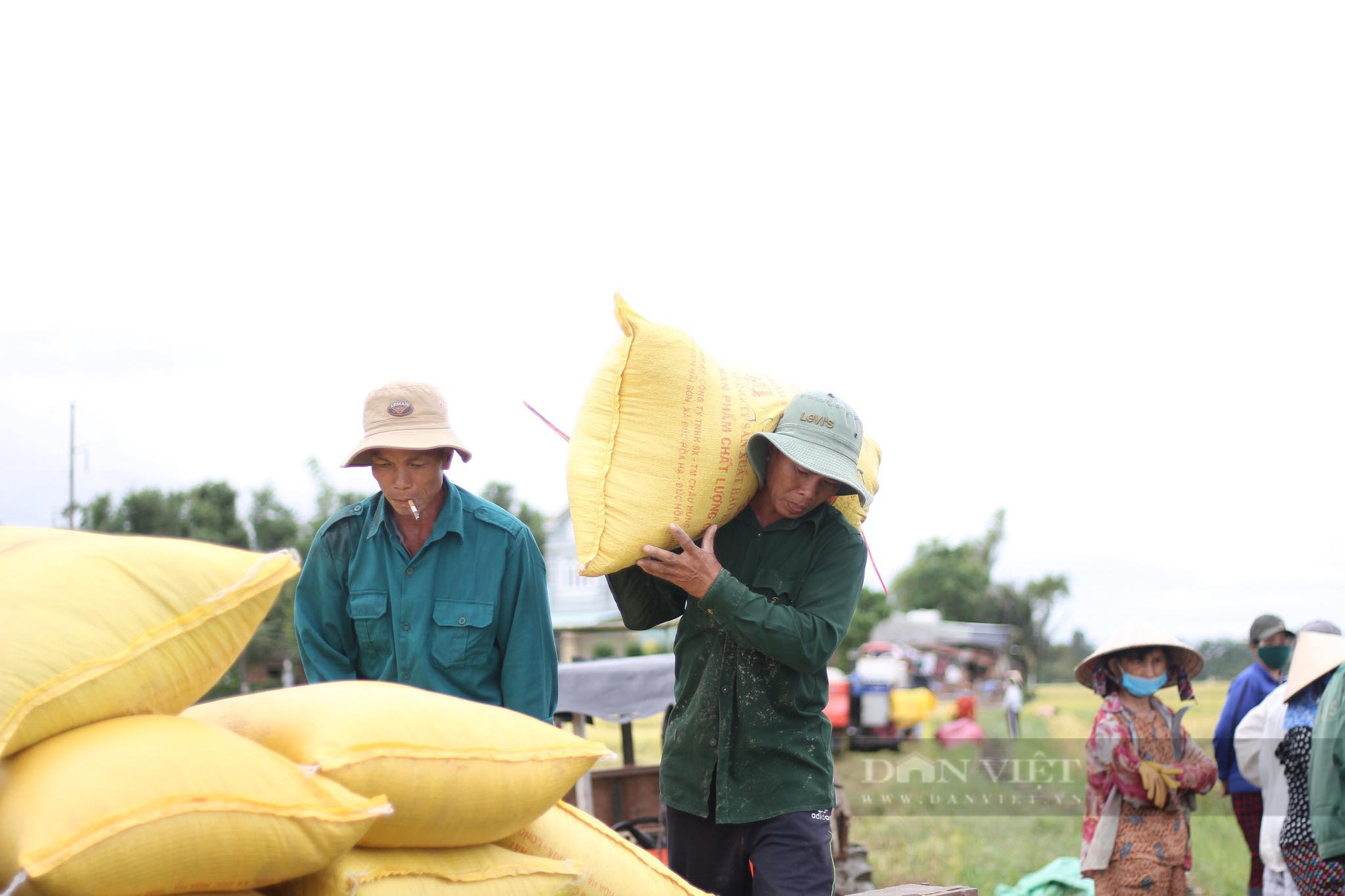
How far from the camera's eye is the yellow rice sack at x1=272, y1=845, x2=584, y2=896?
183 centimetres

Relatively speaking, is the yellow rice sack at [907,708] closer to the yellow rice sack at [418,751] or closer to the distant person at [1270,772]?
the distant person at [1270,772]

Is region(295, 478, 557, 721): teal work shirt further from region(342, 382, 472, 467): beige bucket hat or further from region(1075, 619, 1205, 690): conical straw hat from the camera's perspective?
region(1075, 619, 1205, 690): conical straw hat

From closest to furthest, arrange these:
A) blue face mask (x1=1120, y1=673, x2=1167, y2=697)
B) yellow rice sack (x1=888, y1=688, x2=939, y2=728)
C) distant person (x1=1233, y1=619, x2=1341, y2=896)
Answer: distant person (x1=1233, y1=619, x2=1341, y2=896) → blue face mask (x1=1120, y1=673, x2=1167, y2=697) → yellow rice sack (x1=888, y1=688, x2=939, y2=728)

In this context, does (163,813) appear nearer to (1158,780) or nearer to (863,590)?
(1158,780)

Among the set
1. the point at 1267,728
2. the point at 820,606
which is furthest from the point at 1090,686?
the point at 820,606

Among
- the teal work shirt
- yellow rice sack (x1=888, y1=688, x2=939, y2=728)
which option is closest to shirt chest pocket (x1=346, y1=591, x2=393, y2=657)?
the teal work shirt

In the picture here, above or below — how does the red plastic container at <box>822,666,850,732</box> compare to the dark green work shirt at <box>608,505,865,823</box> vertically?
below

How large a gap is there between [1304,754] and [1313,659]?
442mm

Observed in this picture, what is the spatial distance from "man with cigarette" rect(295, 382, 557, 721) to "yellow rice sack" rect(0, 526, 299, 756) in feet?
3.64

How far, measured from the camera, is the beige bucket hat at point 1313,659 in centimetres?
507

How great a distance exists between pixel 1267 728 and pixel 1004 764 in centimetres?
1067

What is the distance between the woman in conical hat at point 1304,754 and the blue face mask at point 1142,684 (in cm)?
54

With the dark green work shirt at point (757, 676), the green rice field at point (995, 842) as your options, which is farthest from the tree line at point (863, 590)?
the dark green work shirt at point (757, 676)

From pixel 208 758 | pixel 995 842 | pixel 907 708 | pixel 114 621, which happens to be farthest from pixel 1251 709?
pixel 907 708
